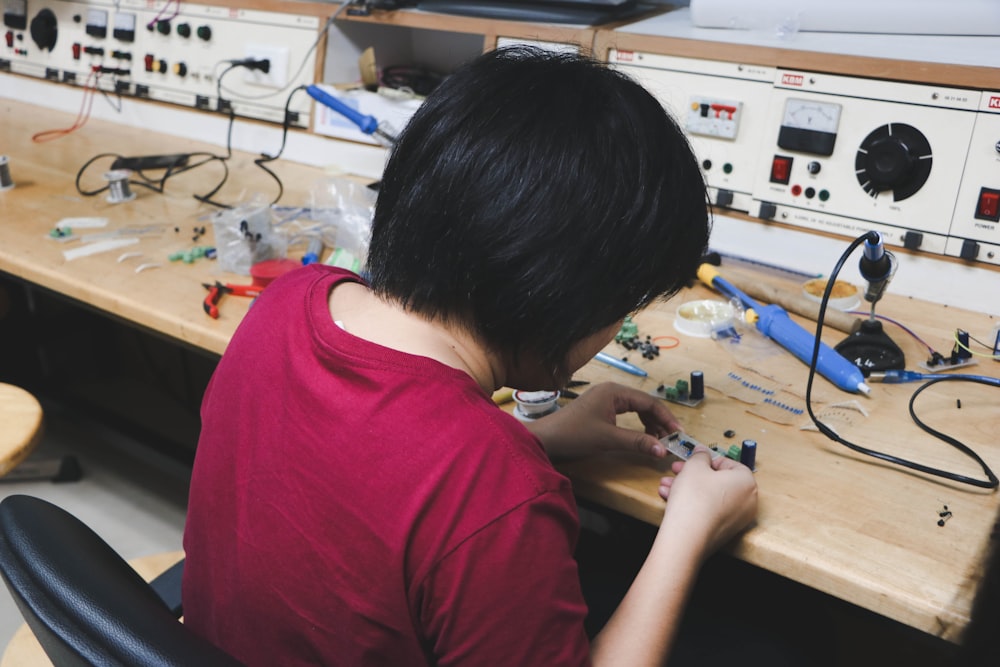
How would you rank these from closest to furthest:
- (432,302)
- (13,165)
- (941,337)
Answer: (432,302) → (941,337) → (13,165)

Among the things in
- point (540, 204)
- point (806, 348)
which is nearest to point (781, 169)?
point (806, 348)

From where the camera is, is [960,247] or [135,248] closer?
[960,247]

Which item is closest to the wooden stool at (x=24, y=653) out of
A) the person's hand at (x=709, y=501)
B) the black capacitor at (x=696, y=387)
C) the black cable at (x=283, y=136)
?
the person's hand at (x=709, y=501)

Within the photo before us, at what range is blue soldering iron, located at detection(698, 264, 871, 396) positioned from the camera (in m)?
1.11

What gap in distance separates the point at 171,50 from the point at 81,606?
6.52 feet

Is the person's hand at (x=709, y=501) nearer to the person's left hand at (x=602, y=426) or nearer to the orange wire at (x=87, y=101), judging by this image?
the person's left hand at (x=602, y=426)

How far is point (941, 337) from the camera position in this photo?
49.8 inches

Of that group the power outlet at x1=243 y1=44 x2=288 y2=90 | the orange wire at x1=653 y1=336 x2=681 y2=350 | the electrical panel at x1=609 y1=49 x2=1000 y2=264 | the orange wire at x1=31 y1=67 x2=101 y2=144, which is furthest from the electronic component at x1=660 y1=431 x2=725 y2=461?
the orange wire at x1=31 y1=67 x2=101 y2=144

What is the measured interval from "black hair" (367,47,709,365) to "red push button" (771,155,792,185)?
0.79 m

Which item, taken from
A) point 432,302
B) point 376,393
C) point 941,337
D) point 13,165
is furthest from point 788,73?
point 13,165

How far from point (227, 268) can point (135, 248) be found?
0.21 m

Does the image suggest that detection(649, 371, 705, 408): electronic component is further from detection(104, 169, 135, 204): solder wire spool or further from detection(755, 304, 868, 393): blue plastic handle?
detection(104, 169, 135, 204): solder wire spool

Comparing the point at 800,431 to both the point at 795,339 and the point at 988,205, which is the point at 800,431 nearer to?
the point at 795,339

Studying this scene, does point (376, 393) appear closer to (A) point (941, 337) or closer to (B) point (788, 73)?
(A) point (941, 337)
